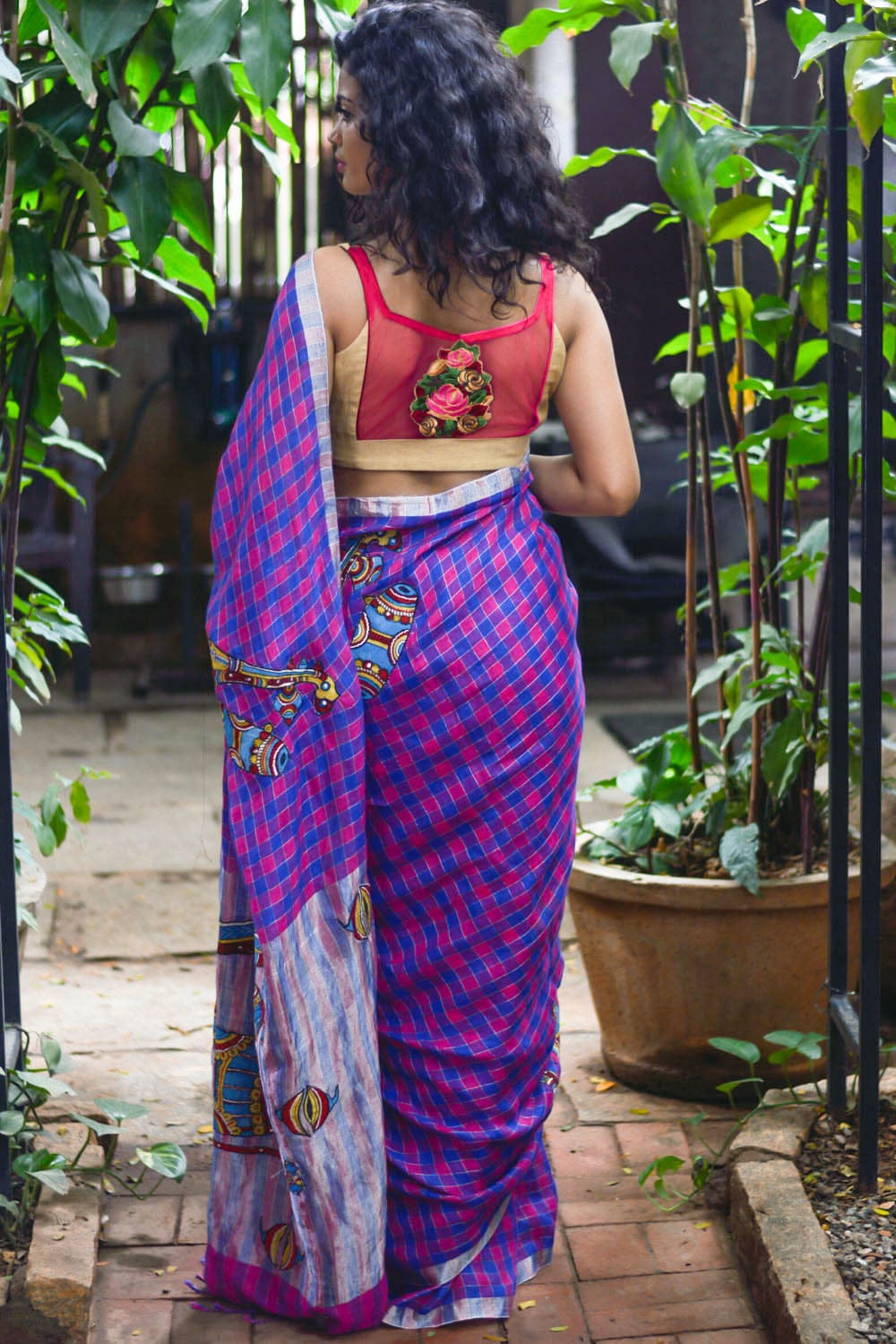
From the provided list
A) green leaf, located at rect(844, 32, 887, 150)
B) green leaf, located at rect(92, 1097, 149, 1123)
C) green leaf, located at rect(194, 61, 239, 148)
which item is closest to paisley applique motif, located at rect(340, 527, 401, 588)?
green leaf, located at rect(194, 61, 239, 148)

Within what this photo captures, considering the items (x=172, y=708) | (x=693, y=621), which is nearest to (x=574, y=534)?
(x=172, y=708)

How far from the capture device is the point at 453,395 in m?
2.01

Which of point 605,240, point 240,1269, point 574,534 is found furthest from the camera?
point 574,534

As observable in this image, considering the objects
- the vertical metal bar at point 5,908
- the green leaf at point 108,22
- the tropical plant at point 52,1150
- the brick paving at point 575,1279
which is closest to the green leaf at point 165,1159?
the tropical plant at point 52,1150

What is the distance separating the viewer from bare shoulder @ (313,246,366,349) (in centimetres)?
194

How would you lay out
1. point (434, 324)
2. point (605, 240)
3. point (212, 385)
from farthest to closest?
point (212, 385) < point (605, 240) < point (434, 324)

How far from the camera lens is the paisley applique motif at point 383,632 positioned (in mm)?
2031

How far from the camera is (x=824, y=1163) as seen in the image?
7.47ft

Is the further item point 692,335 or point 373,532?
point 692,335

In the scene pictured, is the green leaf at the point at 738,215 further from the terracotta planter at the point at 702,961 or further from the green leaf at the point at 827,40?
the terracotta planter at the point at 702,961

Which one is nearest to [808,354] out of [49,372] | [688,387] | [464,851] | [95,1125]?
[688,387]

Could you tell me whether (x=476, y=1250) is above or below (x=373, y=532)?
below

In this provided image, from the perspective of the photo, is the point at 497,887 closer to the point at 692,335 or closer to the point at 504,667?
the point at 504,667

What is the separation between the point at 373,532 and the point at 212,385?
16.0 feet
